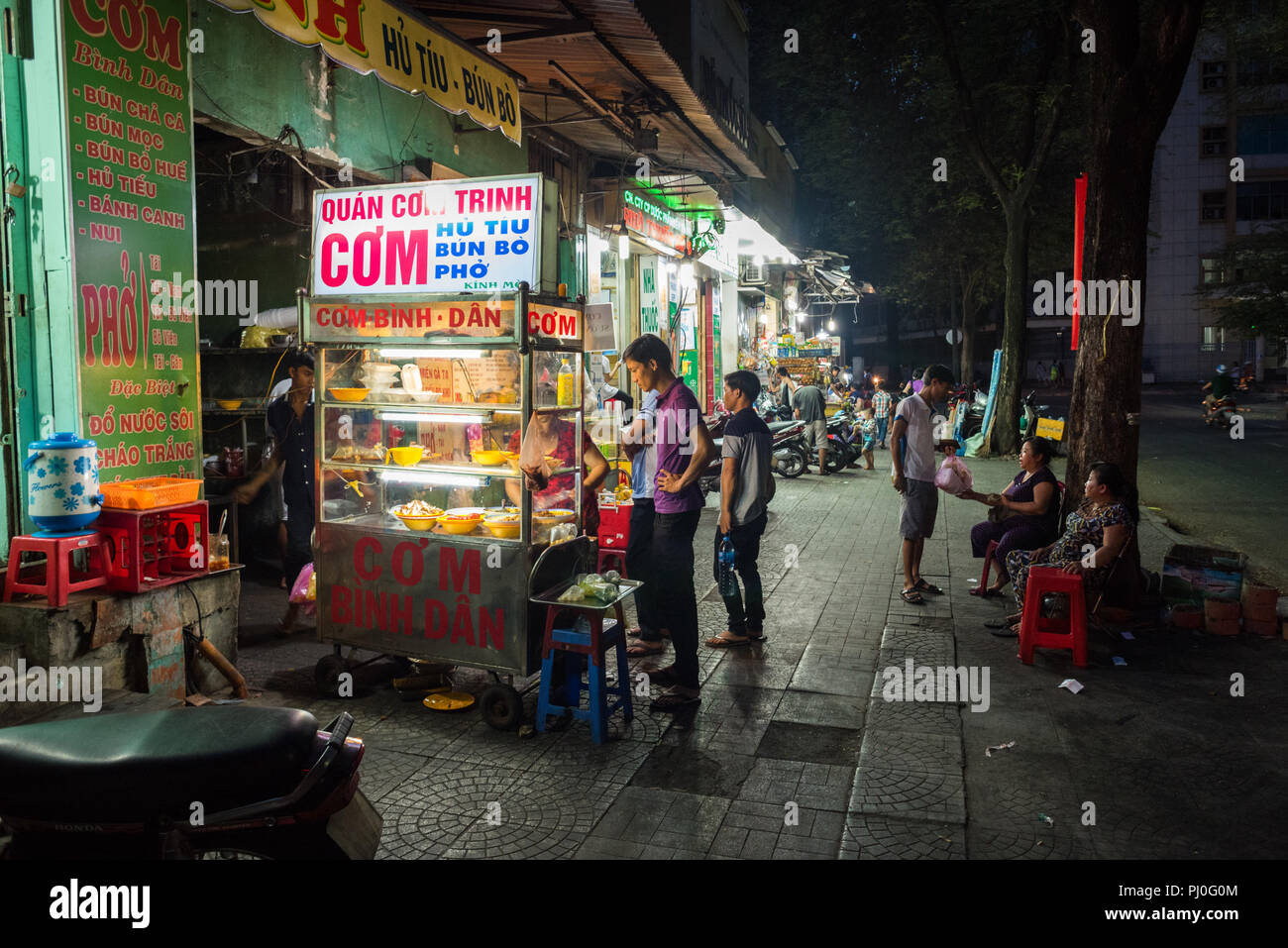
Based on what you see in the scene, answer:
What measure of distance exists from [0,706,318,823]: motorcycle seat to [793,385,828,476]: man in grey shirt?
571 inches

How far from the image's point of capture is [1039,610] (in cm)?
650

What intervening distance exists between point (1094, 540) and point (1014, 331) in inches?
542

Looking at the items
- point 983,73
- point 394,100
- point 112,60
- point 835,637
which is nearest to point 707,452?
point 835,637

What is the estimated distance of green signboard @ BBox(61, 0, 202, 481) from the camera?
5.10 metres

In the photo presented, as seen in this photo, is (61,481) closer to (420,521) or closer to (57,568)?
(57,568)

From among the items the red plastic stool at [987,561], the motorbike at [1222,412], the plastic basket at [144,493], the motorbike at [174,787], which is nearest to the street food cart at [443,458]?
the plastic basket at [144,493]

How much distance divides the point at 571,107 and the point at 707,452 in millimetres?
6775

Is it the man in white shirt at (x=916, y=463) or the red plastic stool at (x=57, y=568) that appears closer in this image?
the red plastic stool at (x=57, y=568)

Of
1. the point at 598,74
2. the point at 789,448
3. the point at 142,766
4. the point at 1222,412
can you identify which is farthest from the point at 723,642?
the point at 1222,412

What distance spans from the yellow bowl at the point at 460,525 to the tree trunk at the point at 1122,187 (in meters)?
5.23

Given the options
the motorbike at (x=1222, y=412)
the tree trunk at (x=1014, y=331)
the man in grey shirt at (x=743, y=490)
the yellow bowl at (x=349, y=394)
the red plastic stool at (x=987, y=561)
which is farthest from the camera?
the motorbike at (x=1222, y=412)

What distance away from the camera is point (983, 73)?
19.7 metres

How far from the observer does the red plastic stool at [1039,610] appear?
619 cm

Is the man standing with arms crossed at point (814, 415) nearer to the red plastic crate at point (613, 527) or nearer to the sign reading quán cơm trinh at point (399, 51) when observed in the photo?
the red plastic crate at point (613, 527)
